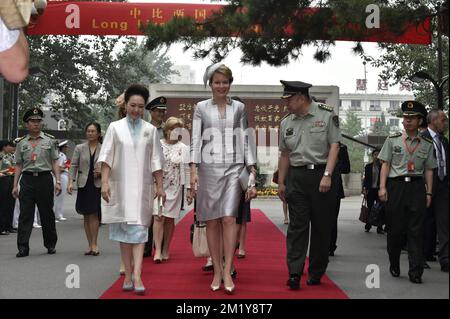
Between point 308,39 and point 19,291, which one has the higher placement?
point 308,39

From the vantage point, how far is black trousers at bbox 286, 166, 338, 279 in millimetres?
6820

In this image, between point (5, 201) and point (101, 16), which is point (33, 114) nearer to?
point (5, 201)

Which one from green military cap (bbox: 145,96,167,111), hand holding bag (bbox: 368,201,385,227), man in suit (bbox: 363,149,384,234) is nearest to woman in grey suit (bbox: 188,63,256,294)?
green military cap (bbox: 145,96,167,111)

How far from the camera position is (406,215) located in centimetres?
749

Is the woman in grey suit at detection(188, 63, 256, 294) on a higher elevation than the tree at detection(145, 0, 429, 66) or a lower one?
lower

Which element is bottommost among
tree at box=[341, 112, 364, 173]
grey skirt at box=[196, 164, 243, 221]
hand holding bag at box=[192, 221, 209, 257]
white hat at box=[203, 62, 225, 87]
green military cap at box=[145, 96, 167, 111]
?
tree at box=[341, 112, 364, 173]

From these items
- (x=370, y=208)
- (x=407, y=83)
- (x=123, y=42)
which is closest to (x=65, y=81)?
(x=123, y=42)

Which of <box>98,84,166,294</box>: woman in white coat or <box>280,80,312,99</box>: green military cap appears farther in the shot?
<box>280,80,312,99</box>: green military cap

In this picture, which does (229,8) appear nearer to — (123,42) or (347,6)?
(347,6)

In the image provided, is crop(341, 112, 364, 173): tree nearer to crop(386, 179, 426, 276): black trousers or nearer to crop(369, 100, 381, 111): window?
crop(369, 100, 381, 111): window

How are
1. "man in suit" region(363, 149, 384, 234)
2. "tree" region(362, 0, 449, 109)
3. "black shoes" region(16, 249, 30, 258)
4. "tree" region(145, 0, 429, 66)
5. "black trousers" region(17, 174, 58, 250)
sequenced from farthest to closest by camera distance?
"tree" region(362, 0, 449, 109)
"man in suit" region(363, 149, 384, 234)
"tree" region(145, 0, 429, 66)
"black trousers" region(17, 174, 58, 250)
"black shoes" region(16, 249, 30, 258)

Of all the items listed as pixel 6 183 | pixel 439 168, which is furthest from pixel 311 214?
pixel 6 183

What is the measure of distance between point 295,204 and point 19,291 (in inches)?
101

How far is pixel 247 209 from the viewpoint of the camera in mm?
9078
